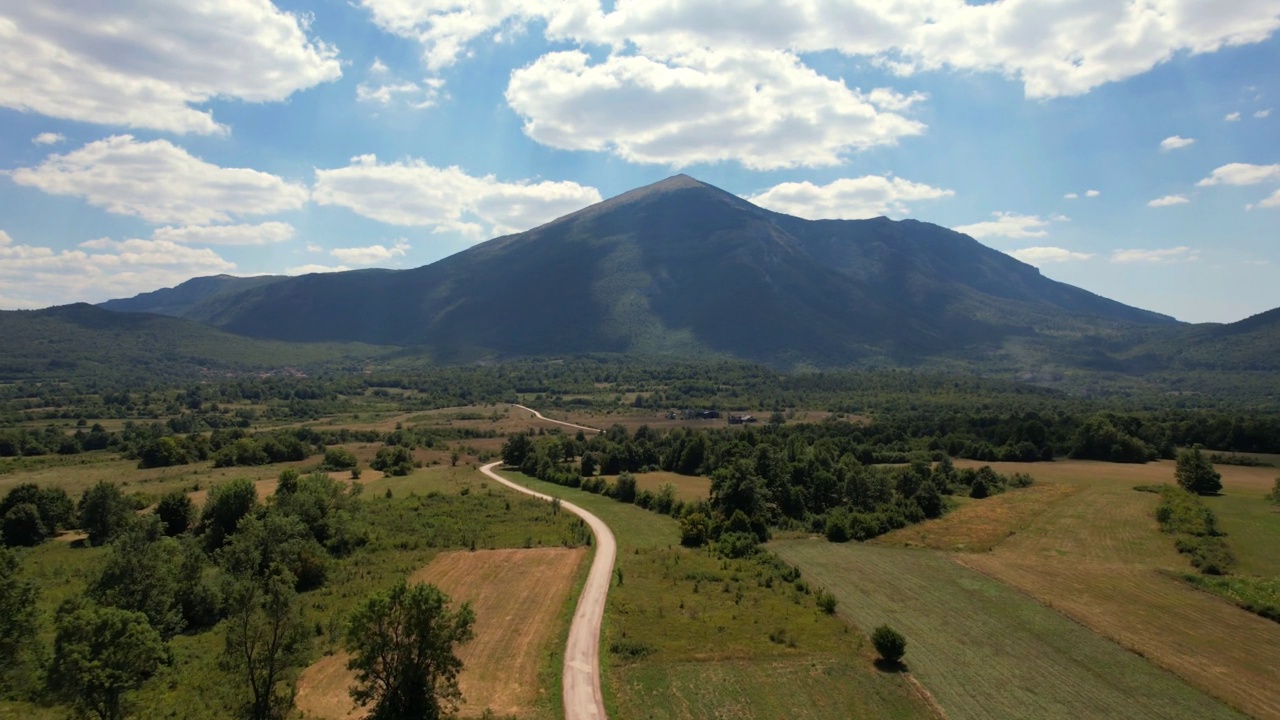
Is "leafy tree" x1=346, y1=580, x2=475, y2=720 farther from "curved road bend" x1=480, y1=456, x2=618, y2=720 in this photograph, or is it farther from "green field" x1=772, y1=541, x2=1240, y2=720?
"green field" x1=772, y1=541, x2=1240, y2=720

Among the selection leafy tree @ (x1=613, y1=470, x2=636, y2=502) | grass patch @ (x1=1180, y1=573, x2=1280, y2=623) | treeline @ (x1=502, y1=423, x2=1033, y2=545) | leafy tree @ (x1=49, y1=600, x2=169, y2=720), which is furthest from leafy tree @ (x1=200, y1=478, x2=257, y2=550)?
grass patch @ (x1=1180, y1=573, x2=1280, y2=623)

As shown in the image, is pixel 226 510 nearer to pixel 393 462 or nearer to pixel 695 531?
pixel 695 531

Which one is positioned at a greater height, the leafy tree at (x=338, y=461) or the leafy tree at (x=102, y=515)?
the leafy tree at (x=102, y=515)

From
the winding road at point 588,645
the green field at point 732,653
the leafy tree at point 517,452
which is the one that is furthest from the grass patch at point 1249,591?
the leafy tree at point 517,452

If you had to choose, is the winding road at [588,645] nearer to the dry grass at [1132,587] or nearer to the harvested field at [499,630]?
the harvested field at [499,630]

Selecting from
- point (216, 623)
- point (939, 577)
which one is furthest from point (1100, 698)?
point (216, 623)

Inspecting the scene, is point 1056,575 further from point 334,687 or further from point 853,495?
point 334,687
